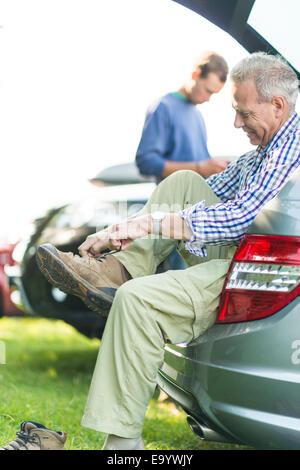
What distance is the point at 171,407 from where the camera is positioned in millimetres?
3971

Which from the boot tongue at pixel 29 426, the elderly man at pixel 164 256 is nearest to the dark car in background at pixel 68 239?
the elderly man at pixel 164 256

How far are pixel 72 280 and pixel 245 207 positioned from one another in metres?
0.69

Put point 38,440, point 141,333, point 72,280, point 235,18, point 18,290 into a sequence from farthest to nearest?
point 18,290, point 235,18, point 72,280, point 38,440, point 141,333

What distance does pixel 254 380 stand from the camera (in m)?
2.03

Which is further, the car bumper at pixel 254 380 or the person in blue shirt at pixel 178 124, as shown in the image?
the person in blue shirt at pixel 178 124

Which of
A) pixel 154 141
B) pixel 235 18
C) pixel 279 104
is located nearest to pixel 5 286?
pixel 154 141

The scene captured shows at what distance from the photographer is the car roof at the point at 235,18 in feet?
8.54

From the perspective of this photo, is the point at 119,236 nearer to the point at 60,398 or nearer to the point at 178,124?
the point at 60,398

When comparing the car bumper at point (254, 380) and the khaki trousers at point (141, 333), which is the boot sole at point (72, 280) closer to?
the khaki trousers at point (141, 333)

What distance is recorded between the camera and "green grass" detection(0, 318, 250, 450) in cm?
300

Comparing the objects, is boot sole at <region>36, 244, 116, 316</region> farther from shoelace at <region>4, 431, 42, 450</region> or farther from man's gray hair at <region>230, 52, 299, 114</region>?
man's gray hair at <region>230, 52, 299, 114</region>

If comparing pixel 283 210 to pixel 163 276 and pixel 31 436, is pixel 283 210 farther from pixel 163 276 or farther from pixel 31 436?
pixel 31 436

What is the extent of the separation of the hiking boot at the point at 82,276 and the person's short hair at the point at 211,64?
75.6 inches

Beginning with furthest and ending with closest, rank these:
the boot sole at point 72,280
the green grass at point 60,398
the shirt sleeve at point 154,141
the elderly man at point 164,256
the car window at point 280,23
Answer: the shirt sleeve at point 154,141
the green grass at point 60,398
the car window at point 280,23
the boot sole at point 72,280
the elderly man at point 164,256
